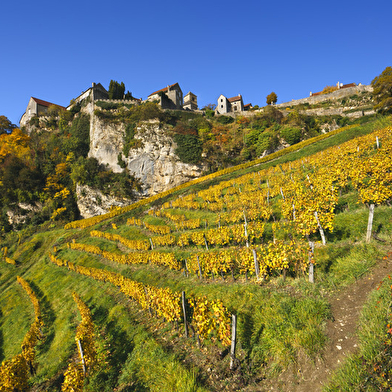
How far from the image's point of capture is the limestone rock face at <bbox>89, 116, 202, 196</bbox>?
1973 inches

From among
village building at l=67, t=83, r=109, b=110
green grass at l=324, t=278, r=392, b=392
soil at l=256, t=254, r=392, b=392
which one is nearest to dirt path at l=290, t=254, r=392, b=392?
soil at l=256, t=254, r=392, b=392

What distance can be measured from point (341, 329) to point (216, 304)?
152 inches

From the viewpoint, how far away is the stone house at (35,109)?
6994cm

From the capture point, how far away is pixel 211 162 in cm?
4988

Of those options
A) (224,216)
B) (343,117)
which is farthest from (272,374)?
(343,117)

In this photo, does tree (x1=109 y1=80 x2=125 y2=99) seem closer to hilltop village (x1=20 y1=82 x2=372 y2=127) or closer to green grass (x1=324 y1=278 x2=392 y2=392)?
hilltop village (x1=20 y1=82 x2=372 y2=127)

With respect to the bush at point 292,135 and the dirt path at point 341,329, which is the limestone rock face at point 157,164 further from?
the dirt path at point 341,329

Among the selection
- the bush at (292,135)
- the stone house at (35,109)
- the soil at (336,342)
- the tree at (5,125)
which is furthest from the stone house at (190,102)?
the soil at (336,342)

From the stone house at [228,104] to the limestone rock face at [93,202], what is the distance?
4360cm

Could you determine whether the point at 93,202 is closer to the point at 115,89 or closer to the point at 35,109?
the point at 115,89

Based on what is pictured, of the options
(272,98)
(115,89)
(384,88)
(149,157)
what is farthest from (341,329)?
(272,98)

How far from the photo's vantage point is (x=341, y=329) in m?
5.99

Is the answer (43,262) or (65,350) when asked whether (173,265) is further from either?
(43,262)

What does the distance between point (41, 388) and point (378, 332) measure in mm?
13191
